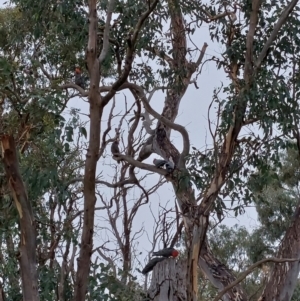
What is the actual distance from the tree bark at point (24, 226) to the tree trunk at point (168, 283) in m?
0.68

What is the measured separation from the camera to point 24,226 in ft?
9.80

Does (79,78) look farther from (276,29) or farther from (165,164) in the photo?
(276,29)

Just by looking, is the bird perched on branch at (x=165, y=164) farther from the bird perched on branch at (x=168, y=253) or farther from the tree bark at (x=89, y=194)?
the tree bark at (x=89, y=194)

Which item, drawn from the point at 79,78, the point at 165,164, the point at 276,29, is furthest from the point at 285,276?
the point at 79,78

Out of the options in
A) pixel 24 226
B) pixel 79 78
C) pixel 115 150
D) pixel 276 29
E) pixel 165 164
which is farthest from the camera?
pixel 115 150

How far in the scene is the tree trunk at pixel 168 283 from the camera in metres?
3.27

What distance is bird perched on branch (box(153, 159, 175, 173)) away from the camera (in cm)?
608

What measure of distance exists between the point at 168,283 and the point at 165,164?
3.01 metres

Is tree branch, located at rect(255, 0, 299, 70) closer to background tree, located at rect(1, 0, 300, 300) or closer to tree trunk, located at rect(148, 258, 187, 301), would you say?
background tree, located at rect(1, 0, 300, 300)

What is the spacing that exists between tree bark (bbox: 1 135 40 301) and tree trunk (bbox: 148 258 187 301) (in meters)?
0.68

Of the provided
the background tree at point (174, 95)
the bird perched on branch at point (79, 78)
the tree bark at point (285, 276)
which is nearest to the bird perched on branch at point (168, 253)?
the background tree at point (174, 95)

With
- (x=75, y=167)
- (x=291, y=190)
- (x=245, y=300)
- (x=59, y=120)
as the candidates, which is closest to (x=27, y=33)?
(x=75, y=167)

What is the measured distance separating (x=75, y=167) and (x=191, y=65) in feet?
5.66

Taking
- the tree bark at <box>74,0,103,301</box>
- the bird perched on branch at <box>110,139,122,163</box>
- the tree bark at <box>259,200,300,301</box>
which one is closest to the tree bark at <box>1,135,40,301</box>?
the tree bark at <box>74,0,103,301</box>
